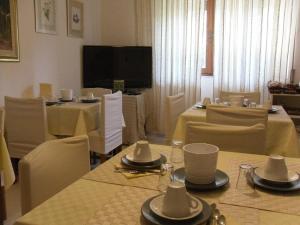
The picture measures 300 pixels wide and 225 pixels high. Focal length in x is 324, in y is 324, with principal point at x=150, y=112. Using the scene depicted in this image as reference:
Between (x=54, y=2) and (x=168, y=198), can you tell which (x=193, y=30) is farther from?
(x=168, y=198)

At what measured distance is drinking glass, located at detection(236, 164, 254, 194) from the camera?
A: 1161 millimetres

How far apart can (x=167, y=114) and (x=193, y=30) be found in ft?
6.54

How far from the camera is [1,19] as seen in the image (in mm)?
3375

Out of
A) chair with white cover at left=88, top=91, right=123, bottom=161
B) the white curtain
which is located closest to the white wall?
chair with white cover at left=88, top=91, right=123, bottom=161

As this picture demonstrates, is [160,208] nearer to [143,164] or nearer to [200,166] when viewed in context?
[200,166]

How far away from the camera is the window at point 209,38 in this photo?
4660 millimetres

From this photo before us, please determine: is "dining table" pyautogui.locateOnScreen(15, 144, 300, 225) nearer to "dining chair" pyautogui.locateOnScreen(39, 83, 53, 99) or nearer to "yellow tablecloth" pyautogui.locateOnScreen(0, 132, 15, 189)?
"yellow tablecloth" pyautogui.locateOnScreen(0, 132, 15, 189)

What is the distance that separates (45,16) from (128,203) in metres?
3.58

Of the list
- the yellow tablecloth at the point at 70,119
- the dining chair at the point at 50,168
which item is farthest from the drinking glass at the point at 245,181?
the yellow tablecloth at the point at 70,119

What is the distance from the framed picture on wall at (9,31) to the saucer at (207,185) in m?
2.84

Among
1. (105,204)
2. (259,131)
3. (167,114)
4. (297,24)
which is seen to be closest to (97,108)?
(167,114)

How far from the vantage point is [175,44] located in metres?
4.79

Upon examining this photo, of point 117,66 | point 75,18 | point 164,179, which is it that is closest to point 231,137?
point 164,179

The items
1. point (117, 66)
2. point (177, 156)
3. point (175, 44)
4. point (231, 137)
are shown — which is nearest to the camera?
point (177, 156)
